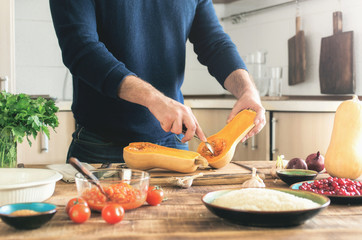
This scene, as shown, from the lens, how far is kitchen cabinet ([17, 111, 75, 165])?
10.1 feet

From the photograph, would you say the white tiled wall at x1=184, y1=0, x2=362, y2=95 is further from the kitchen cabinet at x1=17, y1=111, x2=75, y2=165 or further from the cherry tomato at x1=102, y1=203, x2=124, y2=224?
the cherry tomato at x1=102, y1=203, x2=124, y2=224

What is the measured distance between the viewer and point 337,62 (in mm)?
2934

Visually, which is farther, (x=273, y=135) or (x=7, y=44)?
(x=7, y=44)

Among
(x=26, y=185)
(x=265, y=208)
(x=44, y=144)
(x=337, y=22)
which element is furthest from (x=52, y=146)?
(x=265, y=208)

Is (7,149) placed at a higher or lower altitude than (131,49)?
lower

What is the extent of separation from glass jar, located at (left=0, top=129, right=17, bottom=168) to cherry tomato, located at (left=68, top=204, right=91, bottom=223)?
0.46 m

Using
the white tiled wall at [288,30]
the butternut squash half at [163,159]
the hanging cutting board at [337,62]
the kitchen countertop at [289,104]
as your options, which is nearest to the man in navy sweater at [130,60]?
the butternut squash half at [163,159]

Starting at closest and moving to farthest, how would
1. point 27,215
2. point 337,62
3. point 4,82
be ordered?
point 27,215 < point 337,62 < point 4,82

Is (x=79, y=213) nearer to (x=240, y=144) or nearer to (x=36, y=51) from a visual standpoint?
(x=240, y=144)

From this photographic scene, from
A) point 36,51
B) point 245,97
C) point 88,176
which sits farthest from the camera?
point 36,51

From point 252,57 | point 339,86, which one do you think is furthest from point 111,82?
point 252,57

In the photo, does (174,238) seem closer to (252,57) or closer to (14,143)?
(14,143)

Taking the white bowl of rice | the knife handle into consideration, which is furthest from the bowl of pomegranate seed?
the knife handle

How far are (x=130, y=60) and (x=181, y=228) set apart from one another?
95 centimetres
